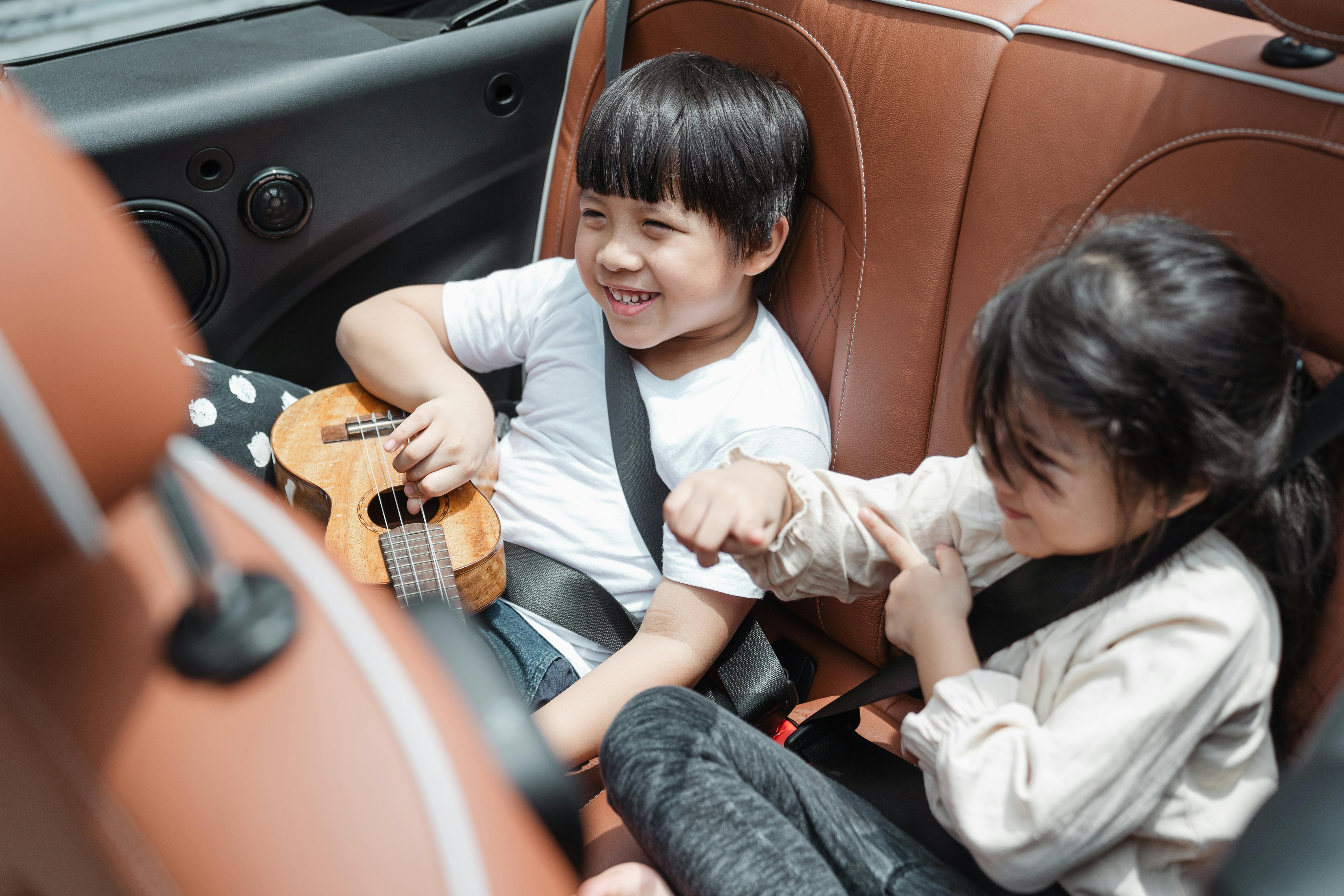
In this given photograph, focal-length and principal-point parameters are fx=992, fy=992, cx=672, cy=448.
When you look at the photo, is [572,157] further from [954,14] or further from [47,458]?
[47,458]

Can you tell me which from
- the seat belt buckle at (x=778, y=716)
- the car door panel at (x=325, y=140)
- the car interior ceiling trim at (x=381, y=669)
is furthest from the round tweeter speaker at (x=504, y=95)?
the car interior ceiling trim at (x=381, y=669)

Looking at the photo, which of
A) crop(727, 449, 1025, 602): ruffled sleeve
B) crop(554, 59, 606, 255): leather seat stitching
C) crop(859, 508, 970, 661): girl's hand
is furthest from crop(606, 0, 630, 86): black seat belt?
crop(859, 508, 970, 661): girl's hand

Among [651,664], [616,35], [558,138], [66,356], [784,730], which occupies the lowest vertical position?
[784,730]

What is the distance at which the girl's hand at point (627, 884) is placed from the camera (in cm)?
79

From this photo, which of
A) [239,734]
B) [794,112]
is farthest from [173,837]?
[794,112]

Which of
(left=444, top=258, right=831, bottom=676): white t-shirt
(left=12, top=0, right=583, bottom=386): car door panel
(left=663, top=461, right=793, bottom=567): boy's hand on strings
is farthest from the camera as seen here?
(left=12, top=0, right=583, bottom=386): car door panel

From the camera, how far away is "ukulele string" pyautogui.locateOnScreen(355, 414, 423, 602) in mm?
1030

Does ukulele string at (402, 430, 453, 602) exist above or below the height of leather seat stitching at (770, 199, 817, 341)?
below

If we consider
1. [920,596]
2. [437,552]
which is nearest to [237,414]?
[437,552]

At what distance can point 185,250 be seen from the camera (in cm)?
135

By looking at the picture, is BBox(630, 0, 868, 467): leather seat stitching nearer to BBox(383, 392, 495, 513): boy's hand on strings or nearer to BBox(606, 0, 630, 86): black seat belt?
BBox(606, 0, 630, 86): black seat belt

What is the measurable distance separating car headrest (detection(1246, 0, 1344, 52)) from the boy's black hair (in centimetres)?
45

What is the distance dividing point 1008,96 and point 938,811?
0.63 meters

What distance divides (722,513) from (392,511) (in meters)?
0.49
